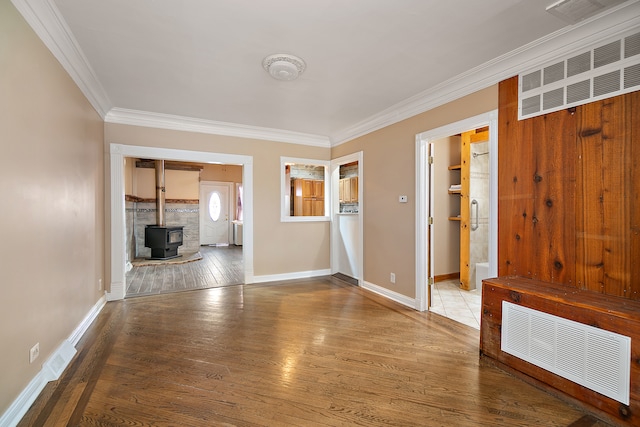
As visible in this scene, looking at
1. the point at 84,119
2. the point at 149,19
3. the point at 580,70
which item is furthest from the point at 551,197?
the point at 84,119

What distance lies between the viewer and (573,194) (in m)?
2.15

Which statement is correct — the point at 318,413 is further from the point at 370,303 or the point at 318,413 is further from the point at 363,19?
the point at 363,19

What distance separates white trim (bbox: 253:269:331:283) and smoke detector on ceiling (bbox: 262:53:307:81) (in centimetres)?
316

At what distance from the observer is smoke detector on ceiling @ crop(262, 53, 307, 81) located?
2494mm

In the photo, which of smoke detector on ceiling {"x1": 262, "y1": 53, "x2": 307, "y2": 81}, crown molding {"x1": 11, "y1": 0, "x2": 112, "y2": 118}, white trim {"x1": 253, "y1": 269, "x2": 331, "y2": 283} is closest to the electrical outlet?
crown molding {"x1": 11, "y1": 0, "x2": 112, "y2": 118}

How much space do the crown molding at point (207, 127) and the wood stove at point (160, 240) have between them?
355 centimetres

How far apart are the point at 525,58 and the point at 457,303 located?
111 inches

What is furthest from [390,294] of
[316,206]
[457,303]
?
[316,206]

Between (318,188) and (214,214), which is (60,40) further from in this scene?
(214,214)

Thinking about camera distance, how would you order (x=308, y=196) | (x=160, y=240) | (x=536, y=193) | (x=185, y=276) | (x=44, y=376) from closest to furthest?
(x=44, y=376) < (x=536, y=193) < (x=185, y=276) < (x=160, y=240) < (x=308, y=196)

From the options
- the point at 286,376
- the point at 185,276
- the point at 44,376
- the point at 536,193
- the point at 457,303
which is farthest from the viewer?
the point at 185,276

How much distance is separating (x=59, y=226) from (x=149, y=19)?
5.71 ft

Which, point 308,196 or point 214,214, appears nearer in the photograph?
point 308,196

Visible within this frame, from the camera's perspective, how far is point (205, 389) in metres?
1.92
